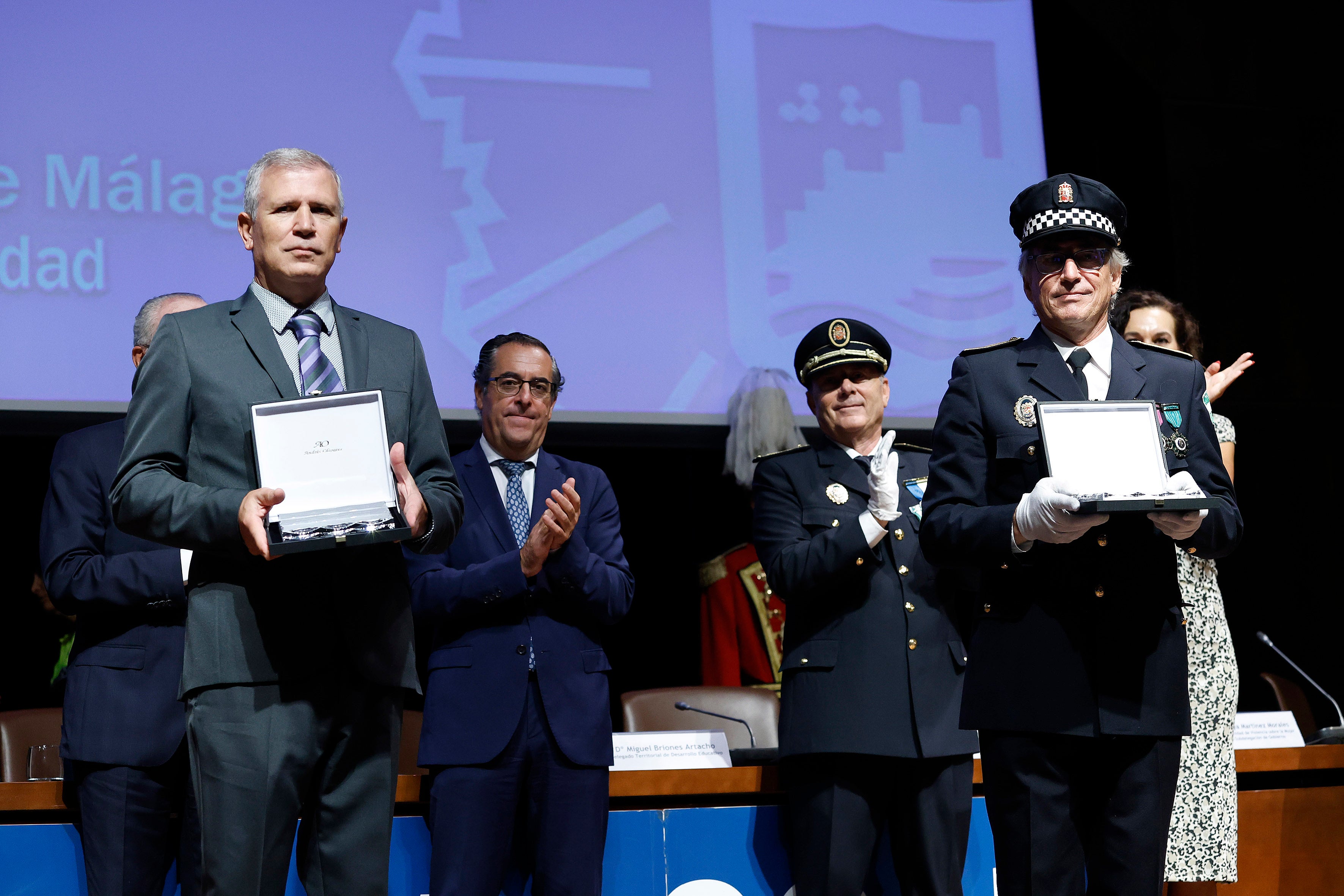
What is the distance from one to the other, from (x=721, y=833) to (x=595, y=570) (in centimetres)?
70

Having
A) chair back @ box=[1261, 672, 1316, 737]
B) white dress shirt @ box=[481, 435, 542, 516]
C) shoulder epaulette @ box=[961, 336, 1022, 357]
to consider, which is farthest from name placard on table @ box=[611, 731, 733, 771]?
chair back @ box=[1261, 672, 1316, 737]

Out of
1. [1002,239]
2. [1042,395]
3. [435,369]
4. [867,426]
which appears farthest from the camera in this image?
[1002,239]

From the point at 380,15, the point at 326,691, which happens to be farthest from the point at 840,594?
the point at 380,15

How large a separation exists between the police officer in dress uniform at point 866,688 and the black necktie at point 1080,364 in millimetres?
571

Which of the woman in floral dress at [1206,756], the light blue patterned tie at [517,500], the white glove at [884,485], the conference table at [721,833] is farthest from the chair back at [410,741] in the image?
the woman in floral dress at [1206,756]

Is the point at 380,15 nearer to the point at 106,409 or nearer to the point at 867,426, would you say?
the point at 106,409

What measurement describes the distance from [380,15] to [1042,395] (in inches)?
121

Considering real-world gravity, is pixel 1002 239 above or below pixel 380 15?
below

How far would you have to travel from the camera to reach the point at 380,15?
420cm

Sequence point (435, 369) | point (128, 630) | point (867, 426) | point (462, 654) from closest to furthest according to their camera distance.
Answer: point (128, 630)
point (462, 654)
point (867, 426)
point (435, 369)

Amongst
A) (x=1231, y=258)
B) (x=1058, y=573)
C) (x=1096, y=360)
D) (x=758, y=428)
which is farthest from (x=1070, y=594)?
(x=1231, y=258)

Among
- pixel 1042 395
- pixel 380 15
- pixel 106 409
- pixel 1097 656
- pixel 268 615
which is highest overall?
pixel 380 15

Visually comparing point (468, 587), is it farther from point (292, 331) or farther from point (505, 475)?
point (292, 331)

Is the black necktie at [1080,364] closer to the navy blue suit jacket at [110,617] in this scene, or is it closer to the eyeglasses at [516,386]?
the eyeglasses at [516,386]
